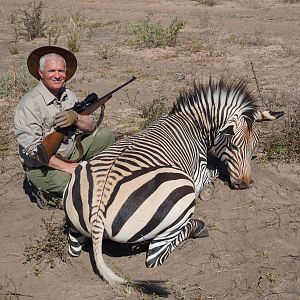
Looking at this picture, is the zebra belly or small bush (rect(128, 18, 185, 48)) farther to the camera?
small bush (rect(128, 18, 185, 48))

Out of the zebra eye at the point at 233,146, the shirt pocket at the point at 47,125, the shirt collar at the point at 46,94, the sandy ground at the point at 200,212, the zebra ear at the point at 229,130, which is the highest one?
the shirt collar at the point at 46,94

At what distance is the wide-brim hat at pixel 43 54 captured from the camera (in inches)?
179

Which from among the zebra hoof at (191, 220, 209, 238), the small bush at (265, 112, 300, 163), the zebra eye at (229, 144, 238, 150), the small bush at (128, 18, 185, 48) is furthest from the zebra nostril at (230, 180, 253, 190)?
the small bush at (128, 18, 185, 48)

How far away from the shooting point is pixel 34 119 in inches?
178

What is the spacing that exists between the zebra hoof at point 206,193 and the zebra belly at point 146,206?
117 cm

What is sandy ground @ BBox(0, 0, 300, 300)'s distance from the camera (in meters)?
3.76

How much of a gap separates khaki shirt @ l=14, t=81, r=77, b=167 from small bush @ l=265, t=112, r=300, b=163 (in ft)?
7.96

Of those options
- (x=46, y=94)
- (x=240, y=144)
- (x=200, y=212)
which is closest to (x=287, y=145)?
(x=240, y=144)

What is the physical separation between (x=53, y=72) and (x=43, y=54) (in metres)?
0.21

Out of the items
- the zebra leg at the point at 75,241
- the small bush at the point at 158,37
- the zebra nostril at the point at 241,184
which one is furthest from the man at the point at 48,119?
the small bush at the point at 158,37

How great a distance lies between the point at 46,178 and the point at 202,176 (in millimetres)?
1468

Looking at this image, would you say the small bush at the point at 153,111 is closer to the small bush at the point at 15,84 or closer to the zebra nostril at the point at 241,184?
the zebra nostril at the point at 241,184

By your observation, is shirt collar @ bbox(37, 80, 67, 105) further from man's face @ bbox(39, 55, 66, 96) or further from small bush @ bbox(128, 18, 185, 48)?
small bush @ bbox(128, 18, 185, 48)

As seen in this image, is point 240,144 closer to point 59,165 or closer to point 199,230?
point 199,230
